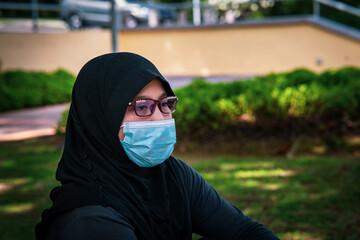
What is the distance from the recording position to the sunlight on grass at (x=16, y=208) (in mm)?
4301

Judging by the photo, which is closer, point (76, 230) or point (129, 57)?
point (76, 230)

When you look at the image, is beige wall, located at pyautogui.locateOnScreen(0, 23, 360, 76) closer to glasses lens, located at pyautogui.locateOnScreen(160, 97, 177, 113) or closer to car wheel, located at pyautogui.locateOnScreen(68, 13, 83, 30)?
car wheel, located at pyautogui.locateOnScreen(68, 13, 83, 30)

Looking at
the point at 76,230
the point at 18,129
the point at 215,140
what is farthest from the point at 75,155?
the point at 18,129

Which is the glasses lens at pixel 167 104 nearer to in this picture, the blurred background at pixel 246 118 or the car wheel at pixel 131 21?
the blurred background at pixel 246 118

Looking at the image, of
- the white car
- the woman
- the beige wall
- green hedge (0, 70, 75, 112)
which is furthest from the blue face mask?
the white car

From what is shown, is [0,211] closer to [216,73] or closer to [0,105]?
[0,105]

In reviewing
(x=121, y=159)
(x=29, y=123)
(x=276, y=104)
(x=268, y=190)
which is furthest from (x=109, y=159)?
(x=29, y=123)

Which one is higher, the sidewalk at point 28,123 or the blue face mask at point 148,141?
the blue face mask at point 148,141

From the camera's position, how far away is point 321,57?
11.4 m

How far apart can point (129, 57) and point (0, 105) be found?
8860 mm

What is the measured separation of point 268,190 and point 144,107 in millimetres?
3070

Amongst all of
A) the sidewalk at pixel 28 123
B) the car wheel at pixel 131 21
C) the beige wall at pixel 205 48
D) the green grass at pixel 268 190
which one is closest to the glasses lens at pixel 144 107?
the green grass at pixel 268 190

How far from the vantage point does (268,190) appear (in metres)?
4.68

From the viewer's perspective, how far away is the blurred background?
4.33 meters
